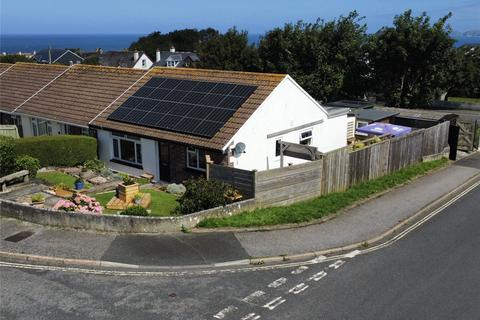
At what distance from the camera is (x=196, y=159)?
65.4 feet

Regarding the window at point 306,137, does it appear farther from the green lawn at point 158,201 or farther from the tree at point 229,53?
the tree at point 229,53

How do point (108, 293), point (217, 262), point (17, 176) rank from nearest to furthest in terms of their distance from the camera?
1. point (108, 293)
2. point (217, 262)
3. point (17, 176)

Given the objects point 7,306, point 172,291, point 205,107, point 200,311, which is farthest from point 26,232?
point 205,107

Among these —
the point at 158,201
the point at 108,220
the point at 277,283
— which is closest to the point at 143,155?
the point at 158,201

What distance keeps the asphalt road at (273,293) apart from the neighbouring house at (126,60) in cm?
8257

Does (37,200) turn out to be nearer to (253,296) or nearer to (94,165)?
(94,165)

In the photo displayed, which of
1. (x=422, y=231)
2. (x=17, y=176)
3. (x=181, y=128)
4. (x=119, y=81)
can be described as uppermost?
(x=119, y=81)

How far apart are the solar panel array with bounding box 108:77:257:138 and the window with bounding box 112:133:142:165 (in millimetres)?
818

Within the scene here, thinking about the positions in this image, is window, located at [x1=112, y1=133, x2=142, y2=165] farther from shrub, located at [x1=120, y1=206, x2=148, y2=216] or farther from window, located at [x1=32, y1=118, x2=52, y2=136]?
shrub, located at [x1=120, y1=206, x2=148, y2=216]

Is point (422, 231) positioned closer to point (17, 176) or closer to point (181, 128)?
point (181, 128)

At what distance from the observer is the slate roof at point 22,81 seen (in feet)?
95.1

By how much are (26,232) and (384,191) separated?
45.3 ft

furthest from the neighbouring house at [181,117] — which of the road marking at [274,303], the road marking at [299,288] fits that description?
the road marking at [274,303]

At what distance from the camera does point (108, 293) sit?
11.4 meters
